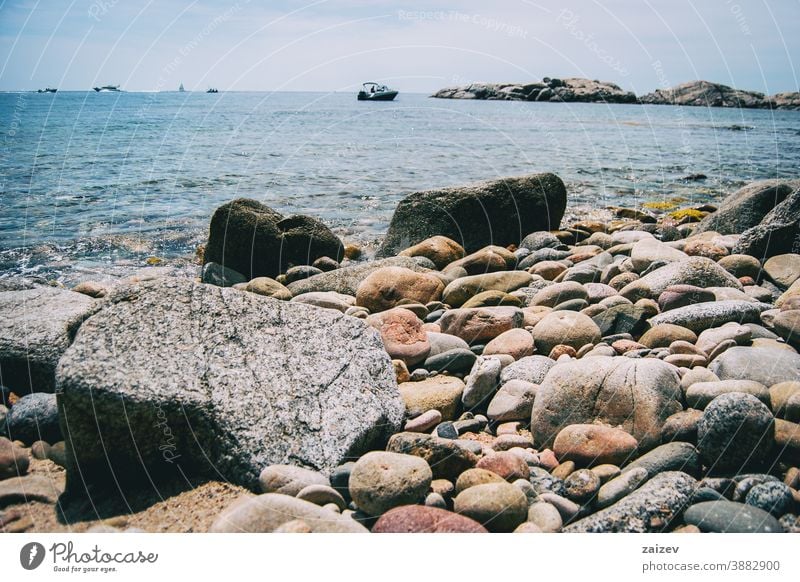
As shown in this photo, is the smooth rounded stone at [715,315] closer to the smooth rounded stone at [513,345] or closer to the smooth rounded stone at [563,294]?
the smooth rounded stone at [563,294]

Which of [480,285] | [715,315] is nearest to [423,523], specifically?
[715,315]

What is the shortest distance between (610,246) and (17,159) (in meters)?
21.9

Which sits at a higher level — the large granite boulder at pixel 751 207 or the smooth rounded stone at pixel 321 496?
the large granite boulder at pixel 751 207

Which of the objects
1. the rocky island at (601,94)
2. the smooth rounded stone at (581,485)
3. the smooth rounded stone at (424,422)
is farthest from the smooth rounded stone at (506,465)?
the rocky island at (601,94)

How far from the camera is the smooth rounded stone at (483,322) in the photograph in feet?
18.9

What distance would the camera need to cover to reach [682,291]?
5.86m

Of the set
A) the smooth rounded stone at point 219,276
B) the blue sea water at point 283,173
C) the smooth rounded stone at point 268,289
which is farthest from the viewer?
the blue sea water at point 283,173

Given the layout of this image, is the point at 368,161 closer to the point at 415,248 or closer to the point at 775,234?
the point at 415,248

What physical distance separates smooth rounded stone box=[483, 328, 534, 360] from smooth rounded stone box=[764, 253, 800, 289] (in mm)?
3447

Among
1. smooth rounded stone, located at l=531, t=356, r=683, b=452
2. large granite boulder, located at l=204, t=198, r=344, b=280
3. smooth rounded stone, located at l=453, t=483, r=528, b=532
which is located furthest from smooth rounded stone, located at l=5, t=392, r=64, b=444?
large granite boulder, located at l=204, t=198, r=344, b=280

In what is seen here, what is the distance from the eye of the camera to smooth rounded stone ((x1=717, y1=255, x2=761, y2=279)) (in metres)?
7.08

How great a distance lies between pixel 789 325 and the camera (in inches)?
195

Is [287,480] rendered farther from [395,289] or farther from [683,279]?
[683,279]

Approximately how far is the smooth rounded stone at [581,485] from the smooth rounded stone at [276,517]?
1.20m
